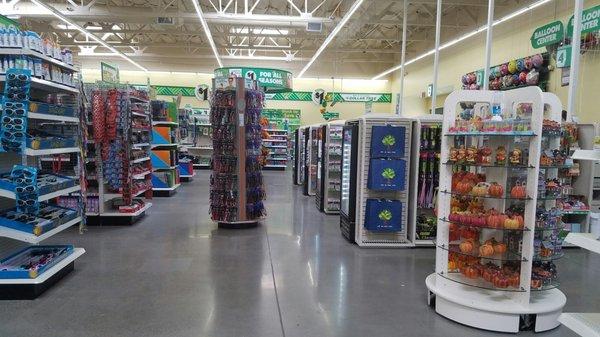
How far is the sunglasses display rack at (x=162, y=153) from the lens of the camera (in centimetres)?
998

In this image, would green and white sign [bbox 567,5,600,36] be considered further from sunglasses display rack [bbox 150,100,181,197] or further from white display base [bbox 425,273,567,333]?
sunglasses display rack [bbox 150,100,181,197]

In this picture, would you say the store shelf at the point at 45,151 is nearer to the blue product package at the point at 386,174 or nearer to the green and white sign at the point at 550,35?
the blue product package at the point at 386,174

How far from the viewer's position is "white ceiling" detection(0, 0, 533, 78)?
1215 centimetres

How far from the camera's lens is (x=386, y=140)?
18.2ft

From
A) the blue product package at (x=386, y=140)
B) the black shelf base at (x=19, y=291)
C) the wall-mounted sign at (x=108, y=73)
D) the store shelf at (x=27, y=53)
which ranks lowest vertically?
the black shelf base at (x=19, y=291)

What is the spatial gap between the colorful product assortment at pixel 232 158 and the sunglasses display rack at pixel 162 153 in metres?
3.83

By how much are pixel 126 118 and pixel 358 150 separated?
12.5 ft

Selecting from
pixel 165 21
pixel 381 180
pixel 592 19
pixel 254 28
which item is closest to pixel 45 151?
pixel 381 180

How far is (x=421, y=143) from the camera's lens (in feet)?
18.9

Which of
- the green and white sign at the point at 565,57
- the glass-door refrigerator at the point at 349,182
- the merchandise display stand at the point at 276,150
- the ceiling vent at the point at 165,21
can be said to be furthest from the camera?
the merchandise display stand at the point at 276,150

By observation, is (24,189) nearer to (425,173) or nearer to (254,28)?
(425,173)

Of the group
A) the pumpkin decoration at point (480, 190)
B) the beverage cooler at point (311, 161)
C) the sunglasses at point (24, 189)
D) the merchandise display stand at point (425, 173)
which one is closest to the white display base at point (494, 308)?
the pumpkin decoration at point (480, 190)

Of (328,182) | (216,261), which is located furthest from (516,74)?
(216,261)

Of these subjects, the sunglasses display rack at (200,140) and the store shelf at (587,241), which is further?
the sunglasses display rack at (200,140)
